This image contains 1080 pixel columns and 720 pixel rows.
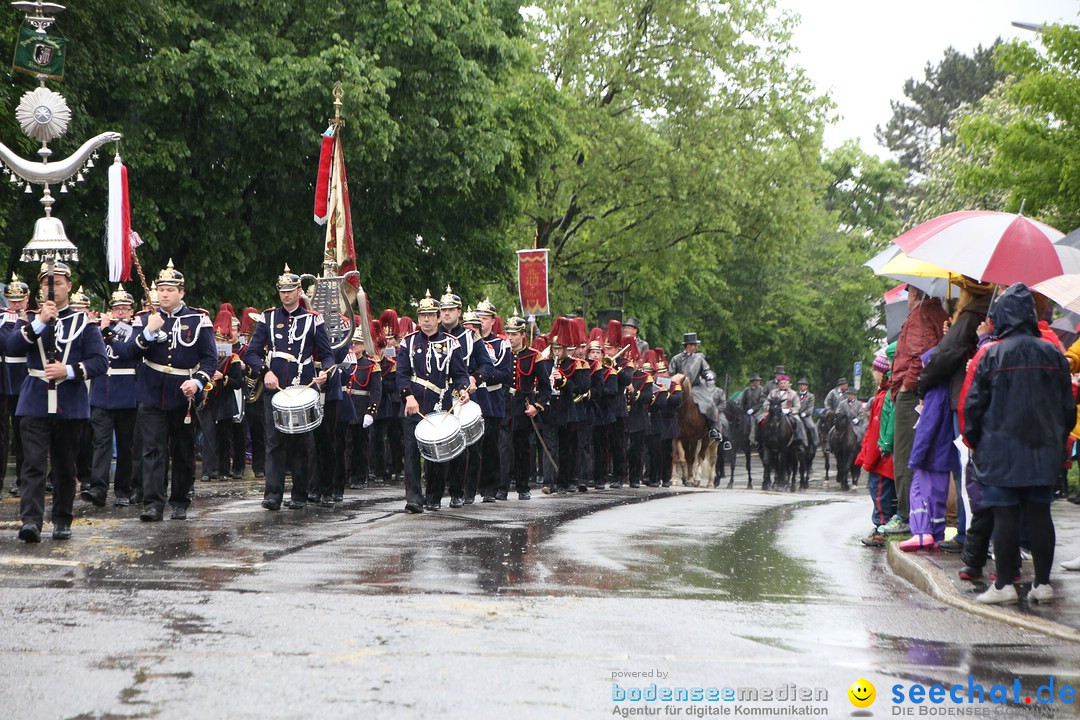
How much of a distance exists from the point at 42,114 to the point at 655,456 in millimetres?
12184

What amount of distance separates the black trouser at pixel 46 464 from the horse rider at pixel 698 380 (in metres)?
18.6

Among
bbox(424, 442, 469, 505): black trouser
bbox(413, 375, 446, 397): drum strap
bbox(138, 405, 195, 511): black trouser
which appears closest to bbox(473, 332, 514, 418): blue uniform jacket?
bbox(424, 442, 469, 505): black trouser

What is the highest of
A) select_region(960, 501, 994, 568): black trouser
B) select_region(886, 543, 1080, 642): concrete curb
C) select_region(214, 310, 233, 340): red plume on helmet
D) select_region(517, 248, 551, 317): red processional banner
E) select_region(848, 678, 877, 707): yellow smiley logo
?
select_region(517, 248, 551, 317): red processional banner

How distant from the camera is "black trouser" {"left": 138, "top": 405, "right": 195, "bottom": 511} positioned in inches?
565

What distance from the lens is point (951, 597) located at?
10320 mm

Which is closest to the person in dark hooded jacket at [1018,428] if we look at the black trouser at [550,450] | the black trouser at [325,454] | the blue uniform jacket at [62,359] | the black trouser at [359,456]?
the blue uniform jacket at [62,359]

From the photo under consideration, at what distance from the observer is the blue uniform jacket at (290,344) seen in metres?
15.7

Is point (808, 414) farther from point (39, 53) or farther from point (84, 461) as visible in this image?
point (84, 461)

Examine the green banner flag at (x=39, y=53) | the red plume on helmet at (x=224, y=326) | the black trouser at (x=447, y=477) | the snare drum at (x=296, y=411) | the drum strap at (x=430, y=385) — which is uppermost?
the green banner flag at (x=39, y=53)

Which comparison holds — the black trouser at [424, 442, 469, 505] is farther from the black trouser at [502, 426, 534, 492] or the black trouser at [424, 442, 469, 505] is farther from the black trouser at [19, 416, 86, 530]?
the black trouser at [19, 416, 86, 530]

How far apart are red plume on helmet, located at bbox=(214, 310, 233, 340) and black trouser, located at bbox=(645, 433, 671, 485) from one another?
8.44 meters

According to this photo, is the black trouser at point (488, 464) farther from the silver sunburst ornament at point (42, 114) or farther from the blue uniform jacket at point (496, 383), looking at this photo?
the silver sunburst ornament at point (42, 114)

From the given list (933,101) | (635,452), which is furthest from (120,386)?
(933,101)

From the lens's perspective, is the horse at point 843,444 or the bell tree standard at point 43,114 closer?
the bell tree standard at point 43,114
